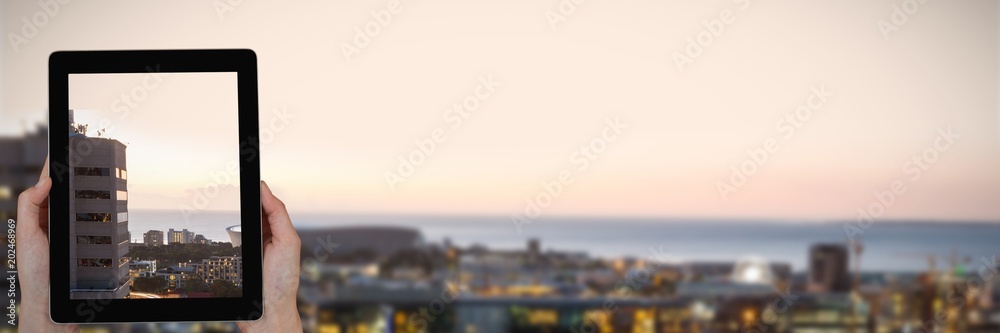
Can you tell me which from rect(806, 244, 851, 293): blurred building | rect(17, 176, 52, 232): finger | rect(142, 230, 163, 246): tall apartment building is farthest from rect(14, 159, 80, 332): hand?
rect(806, 244, 851, 293): blurred building

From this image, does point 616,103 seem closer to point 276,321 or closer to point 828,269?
point 828,269

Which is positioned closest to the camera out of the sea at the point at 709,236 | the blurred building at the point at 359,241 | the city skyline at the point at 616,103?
the city skyline at the point at 616,103

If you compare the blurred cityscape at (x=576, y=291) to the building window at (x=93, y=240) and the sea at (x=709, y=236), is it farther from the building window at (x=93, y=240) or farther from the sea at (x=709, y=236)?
the building window at (x=93, y=240)

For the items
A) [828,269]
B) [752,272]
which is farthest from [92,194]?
[828,269]

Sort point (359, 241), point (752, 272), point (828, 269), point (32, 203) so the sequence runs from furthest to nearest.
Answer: point (828, 269) → point (752, 272) → point (359, 241) → point (32, 203)

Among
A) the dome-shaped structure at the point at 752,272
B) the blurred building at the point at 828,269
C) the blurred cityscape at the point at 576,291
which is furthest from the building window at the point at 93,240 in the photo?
A: the blurred building at the point at 828,269

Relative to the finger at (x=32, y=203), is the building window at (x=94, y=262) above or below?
below

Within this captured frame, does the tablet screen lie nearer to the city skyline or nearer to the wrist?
the wrist
